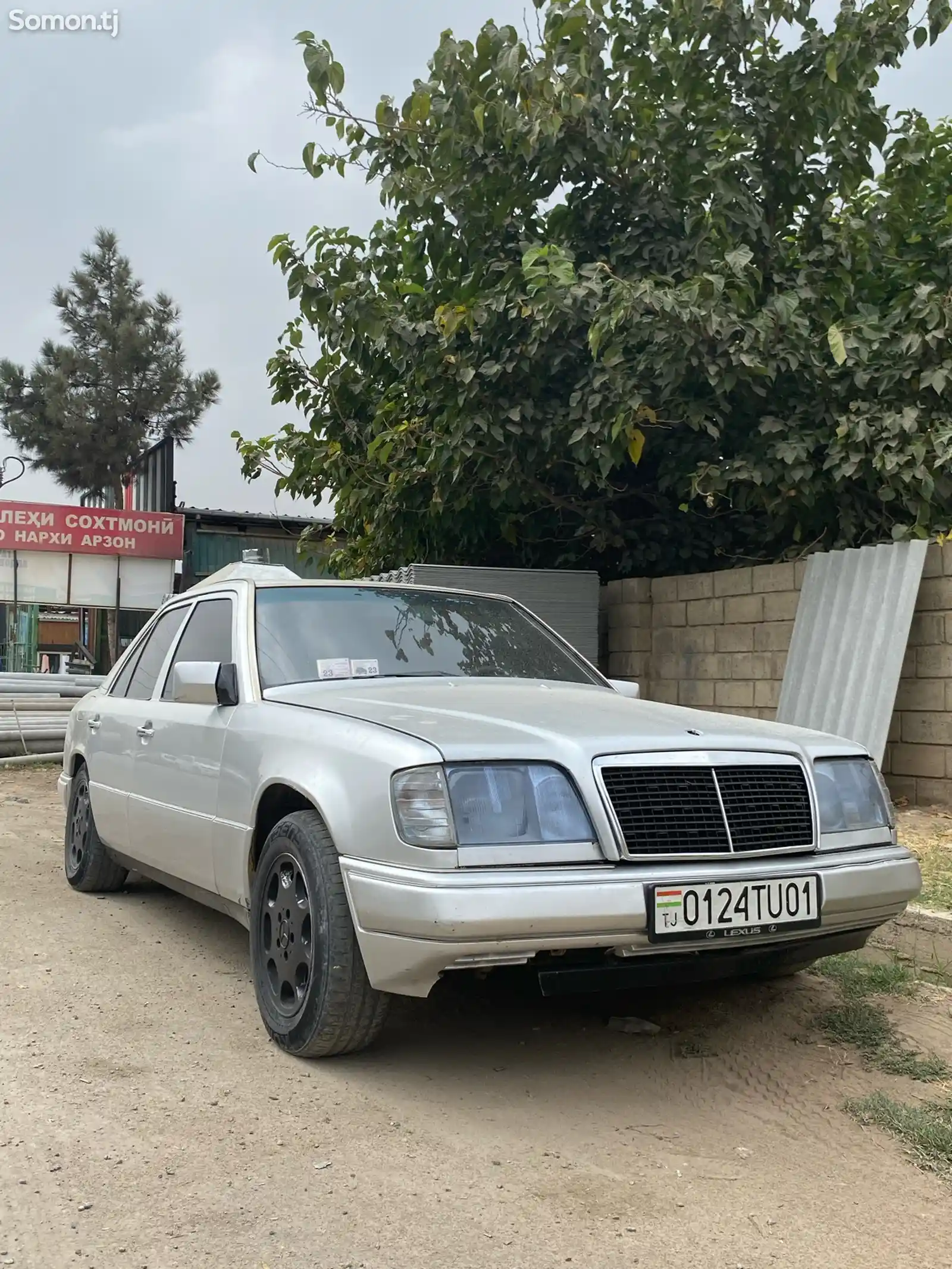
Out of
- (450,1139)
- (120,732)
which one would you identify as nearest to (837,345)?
(120,732)

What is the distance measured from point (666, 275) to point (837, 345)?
152 cm

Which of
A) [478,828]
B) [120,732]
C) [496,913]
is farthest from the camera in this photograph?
[120,732]

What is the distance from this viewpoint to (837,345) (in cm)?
745

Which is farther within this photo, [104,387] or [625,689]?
[104,387]

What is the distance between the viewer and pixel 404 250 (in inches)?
367

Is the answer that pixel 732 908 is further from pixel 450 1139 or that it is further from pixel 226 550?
pixel 226 550

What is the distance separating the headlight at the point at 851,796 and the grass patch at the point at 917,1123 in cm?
75

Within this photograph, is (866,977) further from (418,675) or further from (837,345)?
(837,345)

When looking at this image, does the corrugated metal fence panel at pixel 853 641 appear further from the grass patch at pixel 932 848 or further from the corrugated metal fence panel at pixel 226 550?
the corrugated metal fence panel at pixel 226 550

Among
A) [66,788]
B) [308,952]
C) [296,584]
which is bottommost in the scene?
[308,952]

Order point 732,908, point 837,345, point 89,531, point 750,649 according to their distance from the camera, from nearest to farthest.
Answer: point 732,908 < point 837,345 < point 750,649 < point 89,531

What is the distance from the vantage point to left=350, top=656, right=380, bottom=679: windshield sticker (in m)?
4.13

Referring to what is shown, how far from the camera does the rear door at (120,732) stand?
511 cm

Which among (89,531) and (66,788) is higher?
(89,531)
